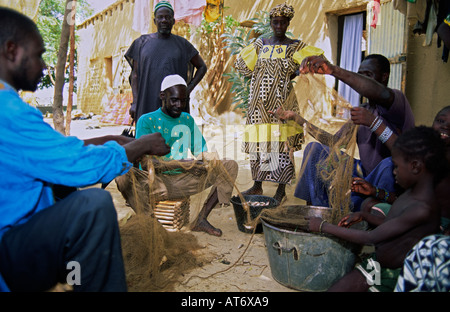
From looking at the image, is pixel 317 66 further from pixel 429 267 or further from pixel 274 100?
pixel 429 267

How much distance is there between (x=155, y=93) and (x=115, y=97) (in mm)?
11461

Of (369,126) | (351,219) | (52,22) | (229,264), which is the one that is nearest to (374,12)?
(369,126)

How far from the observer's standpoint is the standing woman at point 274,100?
409 centimetres

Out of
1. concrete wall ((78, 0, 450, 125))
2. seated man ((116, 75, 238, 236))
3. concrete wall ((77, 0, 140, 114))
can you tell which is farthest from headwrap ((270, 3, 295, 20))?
concrete wall ((77, 0, 140, 114))

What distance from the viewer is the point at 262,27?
6395 mm

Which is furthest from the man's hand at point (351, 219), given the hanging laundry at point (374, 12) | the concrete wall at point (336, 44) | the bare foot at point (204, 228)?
the hanging laundry at point (374, 12)

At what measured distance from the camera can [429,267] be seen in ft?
5.56

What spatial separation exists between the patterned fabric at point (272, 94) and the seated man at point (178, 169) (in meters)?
0.89

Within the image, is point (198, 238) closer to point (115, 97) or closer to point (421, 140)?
point (421, 140)

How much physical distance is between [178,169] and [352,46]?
6008mm

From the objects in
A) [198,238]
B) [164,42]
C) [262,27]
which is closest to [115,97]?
[262,27]

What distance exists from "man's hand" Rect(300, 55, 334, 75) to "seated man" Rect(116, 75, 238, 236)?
40.8 inches

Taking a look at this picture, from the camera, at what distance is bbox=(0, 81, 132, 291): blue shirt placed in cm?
142

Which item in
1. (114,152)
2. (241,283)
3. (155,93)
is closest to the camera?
(114,152)
